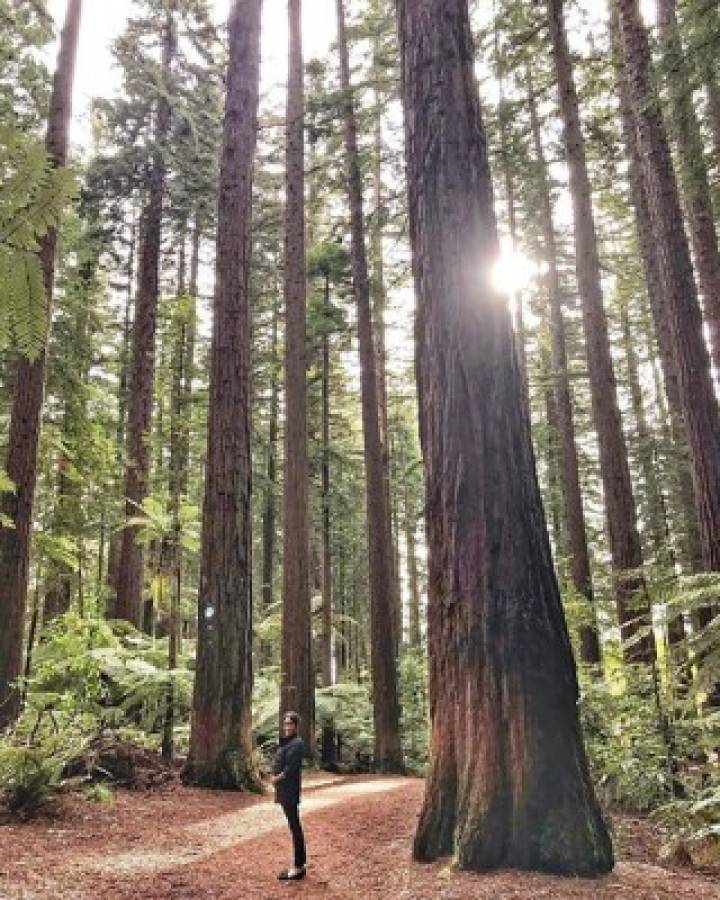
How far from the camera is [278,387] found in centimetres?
2503

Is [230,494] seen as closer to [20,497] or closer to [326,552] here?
[20,497]

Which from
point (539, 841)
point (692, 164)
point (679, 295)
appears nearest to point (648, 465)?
point (679, 295)

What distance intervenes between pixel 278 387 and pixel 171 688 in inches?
602

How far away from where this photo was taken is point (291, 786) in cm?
606

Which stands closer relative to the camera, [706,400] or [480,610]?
[480,610]

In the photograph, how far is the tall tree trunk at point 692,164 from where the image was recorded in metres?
8.16

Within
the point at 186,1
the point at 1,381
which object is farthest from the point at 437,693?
the point at 186,1

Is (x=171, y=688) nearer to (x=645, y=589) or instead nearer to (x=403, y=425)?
(x=645, y=589)

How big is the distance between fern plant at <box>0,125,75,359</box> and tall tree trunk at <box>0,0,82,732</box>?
27.1 ft

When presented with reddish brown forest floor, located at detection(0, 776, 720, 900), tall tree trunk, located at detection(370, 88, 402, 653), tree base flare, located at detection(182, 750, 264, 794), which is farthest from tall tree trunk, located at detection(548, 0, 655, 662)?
tree base flare, located at detection(182, 750, 264, 794)

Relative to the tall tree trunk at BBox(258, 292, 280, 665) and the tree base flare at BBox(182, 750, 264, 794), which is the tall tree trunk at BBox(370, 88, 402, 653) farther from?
the tree base flare at BBox(182, 750, 264, 794)

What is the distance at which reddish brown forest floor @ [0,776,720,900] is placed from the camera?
439 cm

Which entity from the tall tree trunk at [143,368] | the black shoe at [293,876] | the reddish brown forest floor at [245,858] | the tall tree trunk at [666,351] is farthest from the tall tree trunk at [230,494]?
the tall tree trunk at [666,351]

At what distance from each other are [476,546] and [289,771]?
260 centimetres
